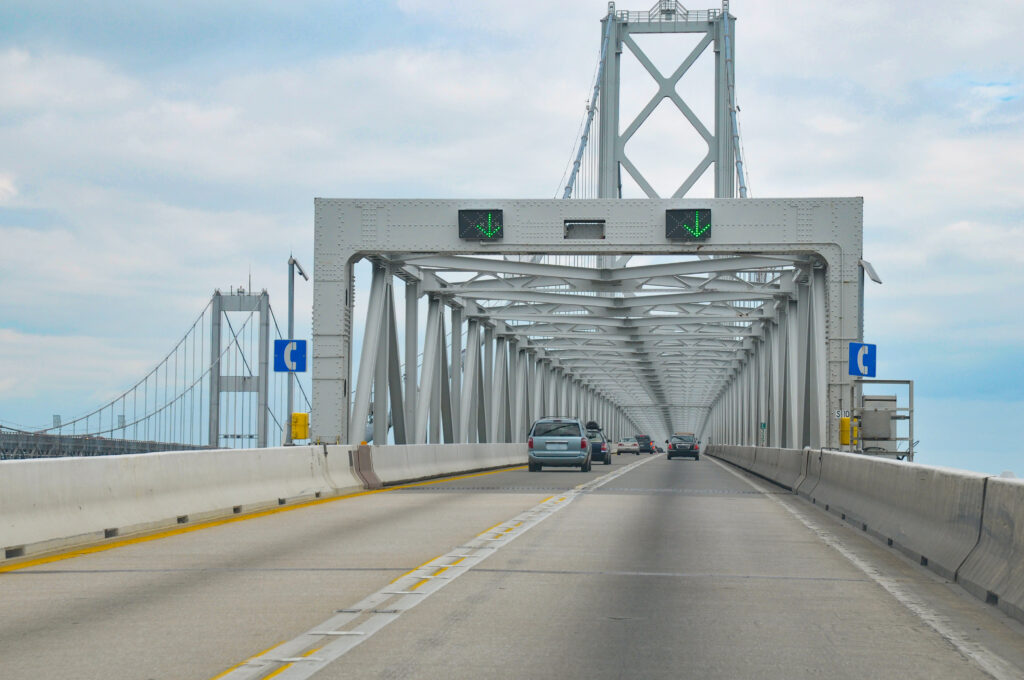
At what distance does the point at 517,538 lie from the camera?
1195cm

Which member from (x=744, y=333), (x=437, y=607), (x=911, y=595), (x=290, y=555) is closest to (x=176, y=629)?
(x=437, y=607)

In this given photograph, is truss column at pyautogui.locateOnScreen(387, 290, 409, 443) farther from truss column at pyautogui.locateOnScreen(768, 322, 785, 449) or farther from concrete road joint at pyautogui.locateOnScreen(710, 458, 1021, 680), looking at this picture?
concrete road joint at pyautogui.locateOnScreen(710, 458, 1021, 680)

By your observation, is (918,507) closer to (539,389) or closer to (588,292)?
(588,292)

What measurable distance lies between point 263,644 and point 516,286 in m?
33.3

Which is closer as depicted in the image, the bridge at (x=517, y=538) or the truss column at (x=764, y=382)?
the bridge at (x=517, y=538)

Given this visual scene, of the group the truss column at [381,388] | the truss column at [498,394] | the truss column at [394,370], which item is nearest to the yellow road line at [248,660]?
the truss column at [394,370]

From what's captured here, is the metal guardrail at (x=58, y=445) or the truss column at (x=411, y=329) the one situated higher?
the truss column at (x=411, y=329)

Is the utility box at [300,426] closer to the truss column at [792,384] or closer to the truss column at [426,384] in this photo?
the truss column at [426,384]

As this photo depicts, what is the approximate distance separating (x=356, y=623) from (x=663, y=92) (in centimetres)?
3069


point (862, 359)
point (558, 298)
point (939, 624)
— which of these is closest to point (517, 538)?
point (939, 624)

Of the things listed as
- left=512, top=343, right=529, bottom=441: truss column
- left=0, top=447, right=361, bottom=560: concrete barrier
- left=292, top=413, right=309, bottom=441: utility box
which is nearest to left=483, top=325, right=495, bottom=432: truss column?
left=512, top=343, right=529, bottom=441: truss column

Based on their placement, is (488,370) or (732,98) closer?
(732,98)

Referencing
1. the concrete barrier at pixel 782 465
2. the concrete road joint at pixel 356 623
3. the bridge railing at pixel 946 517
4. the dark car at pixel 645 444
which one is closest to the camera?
the concrete road joint at pixel 356 623

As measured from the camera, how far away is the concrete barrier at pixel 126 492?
1042cm
